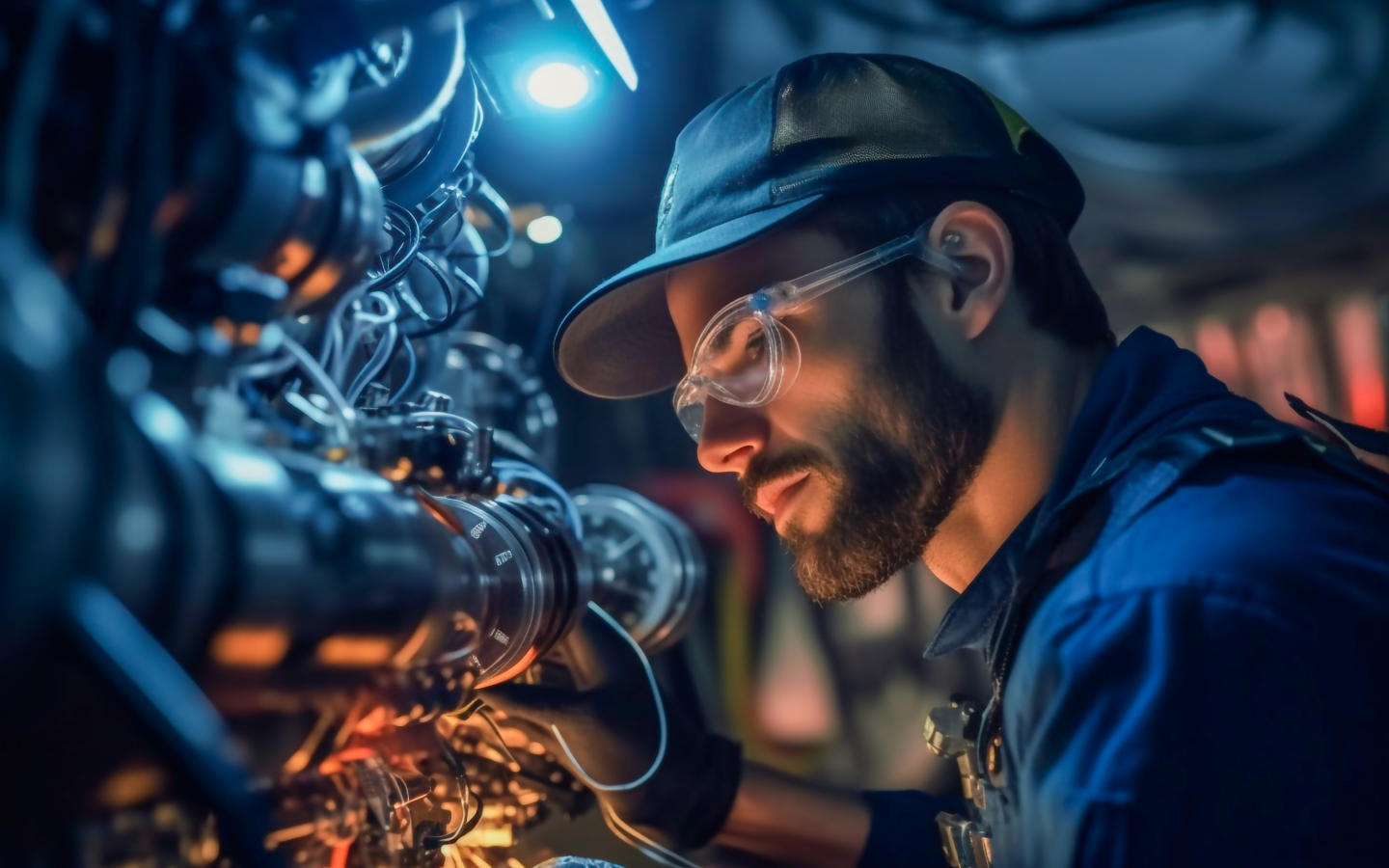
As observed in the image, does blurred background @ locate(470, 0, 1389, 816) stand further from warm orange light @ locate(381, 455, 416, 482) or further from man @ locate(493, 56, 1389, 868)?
warm orange light @ locate(381, 455, 416, 482)

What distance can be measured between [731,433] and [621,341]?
1.04 feet

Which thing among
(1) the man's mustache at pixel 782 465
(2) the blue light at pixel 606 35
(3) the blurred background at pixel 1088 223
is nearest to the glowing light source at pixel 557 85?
(2) the blue light at pixel 606 35

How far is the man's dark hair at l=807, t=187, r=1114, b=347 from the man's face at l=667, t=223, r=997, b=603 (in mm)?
32

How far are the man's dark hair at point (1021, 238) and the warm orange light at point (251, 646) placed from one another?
96 cm

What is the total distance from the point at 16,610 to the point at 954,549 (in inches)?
46.3

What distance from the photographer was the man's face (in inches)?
51.7

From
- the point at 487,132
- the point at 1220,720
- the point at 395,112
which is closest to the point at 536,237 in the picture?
the point at 487,132

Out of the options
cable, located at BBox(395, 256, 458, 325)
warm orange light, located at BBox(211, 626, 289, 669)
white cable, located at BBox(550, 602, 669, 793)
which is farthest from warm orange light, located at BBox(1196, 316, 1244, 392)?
warm orange light, located at BBox(211, 626, 289, 669)

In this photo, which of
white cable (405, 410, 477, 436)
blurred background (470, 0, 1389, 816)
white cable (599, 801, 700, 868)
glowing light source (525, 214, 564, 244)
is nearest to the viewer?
white cable (405, 410, 477, 436)

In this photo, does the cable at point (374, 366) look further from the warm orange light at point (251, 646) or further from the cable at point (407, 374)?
the warm orange light at point (251, 646)

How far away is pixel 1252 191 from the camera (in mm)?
2910

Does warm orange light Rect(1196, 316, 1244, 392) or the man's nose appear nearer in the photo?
the man's nose

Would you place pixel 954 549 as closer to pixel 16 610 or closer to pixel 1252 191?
pixel 16 610

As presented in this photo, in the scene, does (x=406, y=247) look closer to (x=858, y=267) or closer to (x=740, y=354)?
(x=740, y=354)
